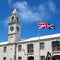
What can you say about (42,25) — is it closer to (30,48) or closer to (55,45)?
(55,45)

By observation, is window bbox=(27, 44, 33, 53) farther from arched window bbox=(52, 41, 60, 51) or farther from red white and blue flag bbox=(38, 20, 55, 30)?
red white and blue flag bbox=(38, 20, 55, 30)

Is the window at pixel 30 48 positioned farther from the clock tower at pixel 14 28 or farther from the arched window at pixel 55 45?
the arched window at pixel 55 45

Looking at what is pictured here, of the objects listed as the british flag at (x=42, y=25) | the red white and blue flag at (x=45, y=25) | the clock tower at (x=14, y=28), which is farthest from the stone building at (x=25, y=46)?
the british flag at (x=42, y=25)

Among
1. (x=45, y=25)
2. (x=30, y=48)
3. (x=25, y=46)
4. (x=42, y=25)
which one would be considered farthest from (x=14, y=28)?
(x=45, y=25)

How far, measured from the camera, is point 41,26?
42.3 meters

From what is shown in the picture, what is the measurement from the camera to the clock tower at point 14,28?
61344 mm

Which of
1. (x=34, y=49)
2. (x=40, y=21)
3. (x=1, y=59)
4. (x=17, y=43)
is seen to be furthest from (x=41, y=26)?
(x=1, y=59)

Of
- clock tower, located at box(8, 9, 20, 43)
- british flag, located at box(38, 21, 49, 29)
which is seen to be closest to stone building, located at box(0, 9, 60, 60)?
clock tower, located at box(8, 9, 20, 43)

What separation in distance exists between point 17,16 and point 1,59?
551 inches

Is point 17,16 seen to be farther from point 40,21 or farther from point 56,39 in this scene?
point 40,21

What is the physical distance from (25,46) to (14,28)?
7.29m

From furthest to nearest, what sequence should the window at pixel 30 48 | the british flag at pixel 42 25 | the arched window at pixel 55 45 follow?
the window at pixel 30 48 < the arched window at pixel 55 45 < the british flag at pixel 42 25

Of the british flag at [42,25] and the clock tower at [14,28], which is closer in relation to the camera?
the british flag at [42,25]

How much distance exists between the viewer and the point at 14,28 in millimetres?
61781
